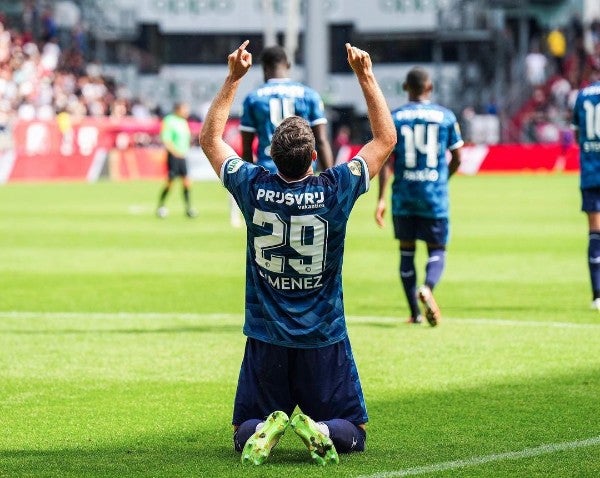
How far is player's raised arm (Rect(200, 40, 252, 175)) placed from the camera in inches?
275

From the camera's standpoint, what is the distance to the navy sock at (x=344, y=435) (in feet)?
23.3

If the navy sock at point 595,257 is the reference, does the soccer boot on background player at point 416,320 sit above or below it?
below

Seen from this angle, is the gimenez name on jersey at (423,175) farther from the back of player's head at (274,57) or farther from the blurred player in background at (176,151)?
the blurred player in background at (176,151)

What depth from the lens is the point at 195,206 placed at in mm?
32094

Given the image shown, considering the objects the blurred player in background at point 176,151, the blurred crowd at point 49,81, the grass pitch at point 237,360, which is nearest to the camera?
the grass pitch at point 237,360

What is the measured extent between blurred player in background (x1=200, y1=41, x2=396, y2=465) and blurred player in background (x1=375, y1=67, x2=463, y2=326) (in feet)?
17.8

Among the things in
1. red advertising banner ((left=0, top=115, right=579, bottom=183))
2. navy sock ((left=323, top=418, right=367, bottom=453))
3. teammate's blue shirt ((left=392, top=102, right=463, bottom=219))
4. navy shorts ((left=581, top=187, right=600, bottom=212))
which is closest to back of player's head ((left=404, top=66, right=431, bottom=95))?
teammate's blue shirt ((left=392, top=102, right=463, bottom=219))

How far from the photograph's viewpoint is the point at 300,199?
6953mm

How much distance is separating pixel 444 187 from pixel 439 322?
1.21 m

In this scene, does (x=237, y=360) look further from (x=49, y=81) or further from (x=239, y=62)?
(x=49, y=81)

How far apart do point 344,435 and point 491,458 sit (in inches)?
28.7

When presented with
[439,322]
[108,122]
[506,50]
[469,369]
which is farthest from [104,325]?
[506,50]

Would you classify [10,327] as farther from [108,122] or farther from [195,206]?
[108,122]

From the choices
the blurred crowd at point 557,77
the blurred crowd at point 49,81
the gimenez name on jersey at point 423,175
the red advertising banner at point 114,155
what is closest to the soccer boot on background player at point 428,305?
the gimenez name on jersey at point 423,175
